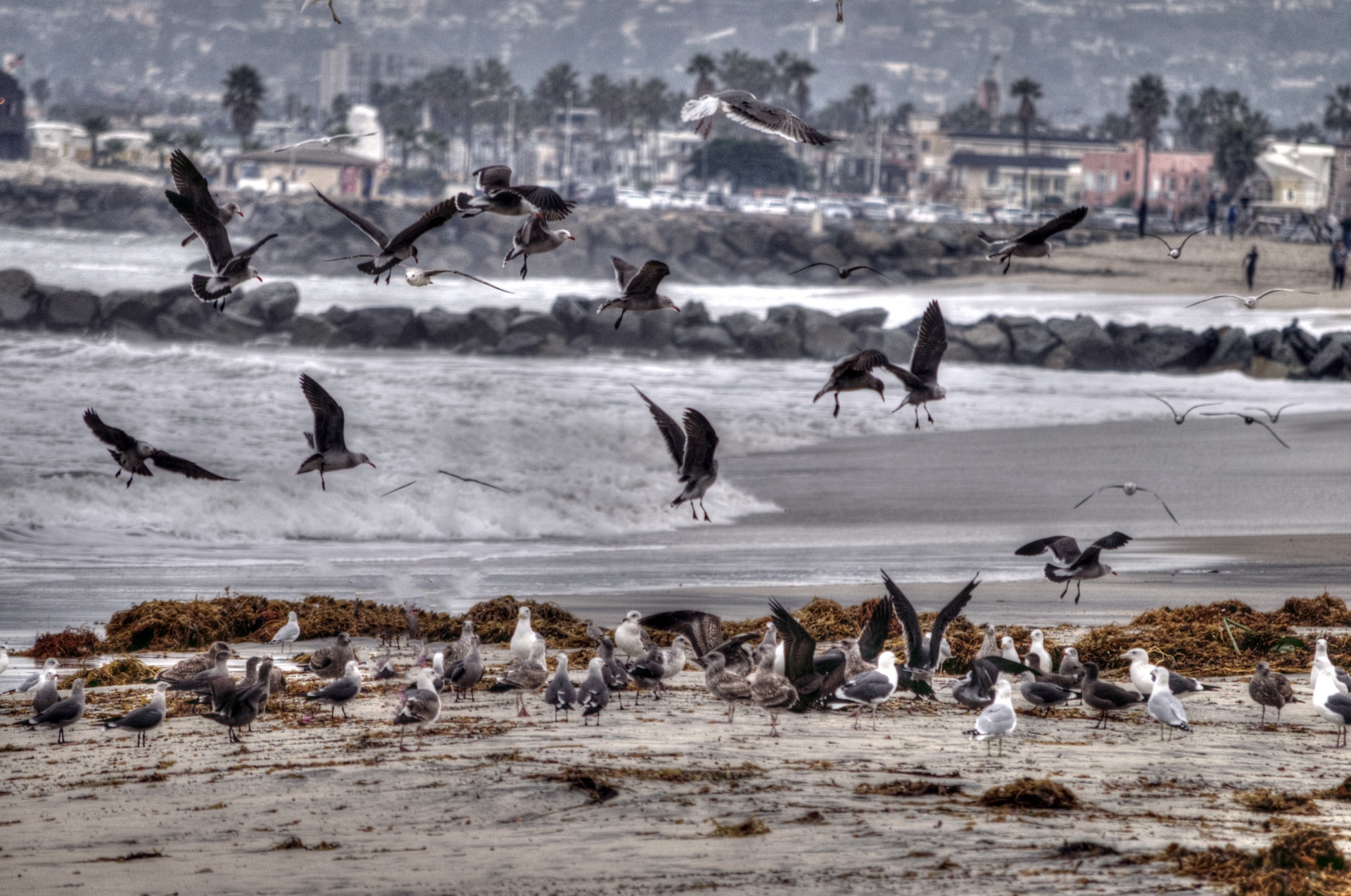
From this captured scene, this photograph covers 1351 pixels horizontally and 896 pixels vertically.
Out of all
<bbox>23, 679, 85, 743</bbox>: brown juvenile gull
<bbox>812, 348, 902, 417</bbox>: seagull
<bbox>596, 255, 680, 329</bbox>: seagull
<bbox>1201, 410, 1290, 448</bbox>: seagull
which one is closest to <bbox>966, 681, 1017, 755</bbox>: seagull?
<bbox>812, 348, 902, 417</bbox>: seagull

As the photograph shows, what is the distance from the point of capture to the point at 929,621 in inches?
432

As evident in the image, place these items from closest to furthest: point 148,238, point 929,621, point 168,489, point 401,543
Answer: point 929,621 < point 401,543 < point 168,489 < point 148,238

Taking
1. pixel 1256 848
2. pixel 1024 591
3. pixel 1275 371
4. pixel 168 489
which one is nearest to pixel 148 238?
pixel 1275 371

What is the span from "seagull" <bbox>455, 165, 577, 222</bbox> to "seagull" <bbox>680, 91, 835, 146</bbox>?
0.87 m

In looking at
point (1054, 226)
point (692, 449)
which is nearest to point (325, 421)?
point (692, 449)

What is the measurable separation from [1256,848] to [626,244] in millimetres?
80897

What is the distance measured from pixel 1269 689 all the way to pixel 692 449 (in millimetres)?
3627

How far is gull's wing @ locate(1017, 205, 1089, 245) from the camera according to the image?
26.0 ft

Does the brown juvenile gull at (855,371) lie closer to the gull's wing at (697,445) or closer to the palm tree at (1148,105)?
the gull's wing at (697,445)

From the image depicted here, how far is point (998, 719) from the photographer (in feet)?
25.4

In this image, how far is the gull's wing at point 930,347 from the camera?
9453mm

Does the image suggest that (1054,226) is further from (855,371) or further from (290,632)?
(290,632)

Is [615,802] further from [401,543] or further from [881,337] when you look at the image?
[881,337]

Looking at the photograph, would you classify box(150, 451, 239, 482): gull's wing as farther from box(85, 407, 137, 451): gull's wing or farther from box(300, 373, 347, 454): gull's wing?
box(300, 373, 347, 454): gull's wing
